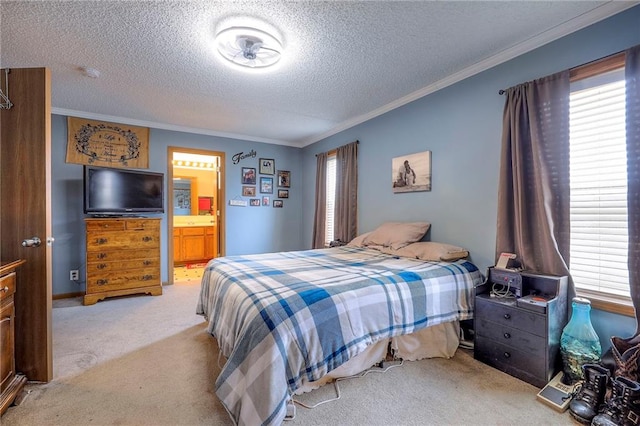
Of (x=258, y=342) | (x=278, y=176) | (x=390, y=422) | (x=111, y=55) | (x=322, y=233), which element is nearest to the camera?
(x=258, y=342)

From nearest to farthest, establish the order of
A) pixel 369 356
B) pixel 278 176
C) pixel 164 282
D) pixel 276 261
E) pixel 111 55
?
pixel 369 356
pixel 111 55
pixel 276 261
pixel 164 282
pixel 278 176

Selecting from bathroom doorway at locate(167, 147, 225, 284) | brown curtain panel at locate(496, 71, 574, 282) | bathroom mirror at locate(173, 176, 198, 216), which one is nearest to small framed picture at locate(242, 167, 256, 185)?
bathroom doorway at locate(167, 147, 225, 284)

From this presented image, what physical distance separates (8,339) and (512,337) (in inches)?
126

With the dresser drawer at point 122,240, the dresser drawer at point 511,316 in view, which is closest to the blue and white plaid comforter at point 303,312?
the dresser drawer at point 511,316

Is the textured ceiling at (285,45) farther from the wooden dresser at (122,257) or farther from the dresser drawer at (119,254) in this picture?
the dresser drawer at (119,254)

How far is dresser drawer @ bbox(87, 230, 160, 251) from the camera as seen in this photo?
3529 mm

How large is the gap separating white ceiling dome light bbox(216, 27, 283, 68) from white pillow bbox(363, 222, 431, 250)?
6.67 ft

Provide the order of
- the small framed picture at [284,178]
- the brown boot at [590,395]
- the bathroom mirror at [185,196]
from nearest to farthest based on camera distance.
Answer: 1. the brown boot at [590,395]
2. the small framed picture at [284,178]
3. the bathroom mirror at [185,196]

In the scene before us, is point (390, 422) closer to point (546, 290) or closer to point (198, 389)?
point (198, 389)

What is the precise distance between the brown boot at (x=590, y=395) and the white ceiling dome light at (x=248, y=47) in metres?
2.91

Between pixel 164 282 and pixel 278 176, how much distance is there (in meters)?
2.59

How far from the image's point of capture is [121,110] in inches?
148

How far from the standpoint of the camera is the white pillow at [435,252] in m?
2.50

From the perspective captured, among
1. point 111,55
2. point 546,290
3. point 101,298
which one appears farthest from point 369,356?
point 101,298
